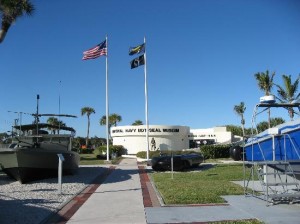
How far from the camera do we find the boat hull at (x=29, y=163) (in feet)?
49.6

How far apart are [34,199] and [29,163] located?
4182 millimetres

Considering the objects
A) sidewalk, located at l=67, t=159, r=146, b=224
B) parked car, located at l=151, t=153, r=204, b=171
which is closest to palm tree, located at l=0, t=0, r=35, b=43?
sidewalk, located at l=67, t=159, r=146, b=224

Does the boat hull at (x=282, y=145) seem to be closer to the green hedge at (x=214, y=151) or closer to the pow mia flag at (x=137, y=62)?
the pow mia flag at (x=137, y=62)

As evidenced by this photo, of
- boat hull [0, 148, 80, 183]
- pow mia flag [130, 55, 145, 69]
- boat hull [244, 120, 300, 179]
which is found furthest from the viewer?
pow mia flag [130, 55, 145, 69]

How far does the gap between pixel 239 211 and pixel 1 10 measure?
44.6ft

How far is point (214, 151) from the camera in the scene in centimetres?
3522

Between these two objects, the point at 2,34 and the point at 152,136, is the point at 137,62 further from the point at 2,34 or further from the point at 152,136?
the point at 2,34

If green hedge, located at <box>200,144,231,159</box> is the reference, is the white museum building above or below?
above

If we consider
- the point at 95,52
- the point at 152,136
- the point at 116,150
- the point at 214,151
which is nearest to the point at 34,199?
→ the point at 95,52

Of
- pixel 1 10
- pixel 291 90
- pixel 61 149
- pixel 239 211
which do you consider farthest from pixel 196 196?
pixel 291 90

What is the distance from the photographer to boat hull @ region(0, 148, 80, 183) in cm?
1512

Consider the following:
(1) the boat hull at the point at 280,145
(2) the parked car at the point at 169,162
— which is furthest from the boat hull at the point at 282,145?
(2) the parked car at the point at 169,162

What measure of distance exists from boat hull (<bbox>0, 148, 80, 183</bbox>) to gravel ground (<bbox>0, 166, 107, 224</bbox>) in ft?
1.09

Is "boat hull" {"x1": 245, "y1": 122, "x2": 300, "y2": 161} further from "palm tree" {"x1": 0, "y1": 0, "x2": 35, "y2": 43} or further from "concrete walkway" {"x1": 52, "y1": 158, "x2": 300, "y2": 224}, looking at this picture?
Answer: "palm tree" {"x1": 0, "y1": 0, "x2": 35, "y2": 43}
